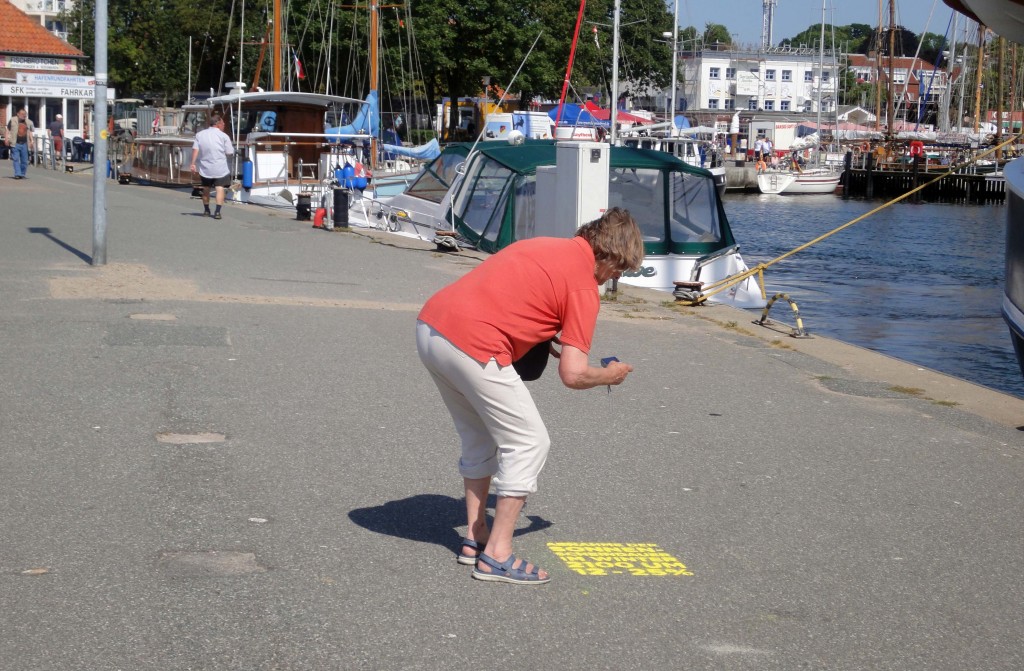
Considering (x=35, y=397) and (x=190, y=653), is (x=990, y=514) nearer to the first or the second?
(x=190, y=653)

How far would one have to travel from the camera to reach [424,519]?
6266mm

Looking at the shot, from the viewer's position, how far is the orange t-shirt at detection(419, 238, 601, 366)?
5.07 meters

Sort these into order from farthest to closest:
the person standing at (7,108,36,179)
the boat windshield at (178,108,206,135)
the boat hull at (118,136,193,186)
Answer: the boat windshield at (178,108,206,135), the boat hull at (118,136,193,186), the person standing at (7,108,36,179)

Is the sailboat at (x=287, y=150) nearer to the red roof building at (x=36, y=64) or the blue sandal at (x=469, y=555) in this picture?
the red roof building at (x=36, y=64)

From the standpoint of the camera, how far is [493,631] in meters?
4.85

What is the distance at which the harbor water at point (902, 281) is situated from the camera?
17984 mm

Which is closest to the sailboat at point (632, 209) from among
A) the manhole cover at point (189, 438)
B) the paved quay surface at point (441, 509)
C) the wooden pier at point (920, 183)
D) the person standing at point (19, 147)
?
the paved quay surface at point (441, 509)

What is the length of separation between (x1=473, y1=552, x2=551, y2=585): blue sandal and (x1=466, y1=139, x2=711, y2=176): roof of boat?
13.7 metres

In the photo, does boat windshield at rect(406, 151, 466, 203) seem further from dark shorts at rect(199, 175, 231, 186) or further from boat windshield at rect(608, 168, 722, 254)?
boat windshield at rect(608, 168, 722, 254)

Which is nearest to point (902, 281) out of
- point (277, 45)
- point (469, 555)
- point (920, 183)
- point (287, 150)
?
point (287, 150)

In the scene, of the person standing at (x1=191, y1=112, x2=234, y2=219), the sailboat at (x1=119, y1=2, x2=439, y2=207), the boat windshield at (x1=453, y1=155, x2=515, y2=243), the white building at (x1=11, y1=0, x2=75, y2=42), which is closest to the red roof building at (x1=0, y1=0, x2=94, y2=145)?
the sailboat at (x1=119, y1=2, x2=439, y2=207)

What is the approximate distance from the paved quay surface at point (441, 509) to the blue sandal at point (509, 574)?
0.16 feet

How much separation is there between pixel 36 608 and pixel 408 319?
808 centimetres

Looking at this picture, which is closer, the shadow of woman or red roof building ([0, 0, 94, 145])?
the shadow of woman
